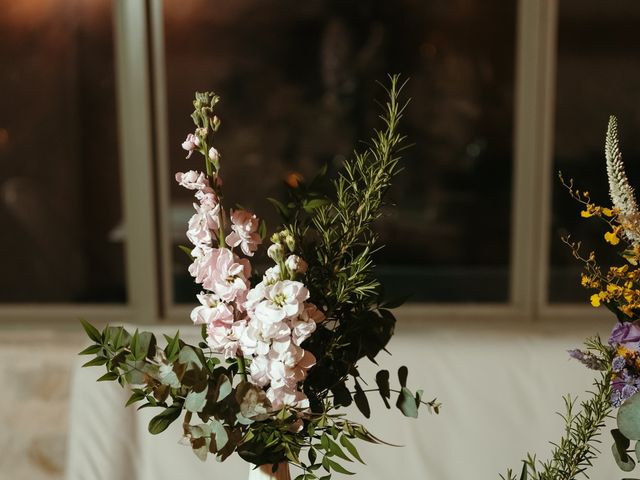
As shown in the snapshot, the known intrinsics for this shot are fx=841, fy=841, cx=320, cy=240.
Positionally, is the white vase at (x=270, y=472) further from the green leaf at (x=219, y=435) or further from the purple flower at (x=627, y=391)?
the purple flower at (x=627, y=391)

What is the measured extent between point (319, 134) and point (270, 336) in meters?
2.15

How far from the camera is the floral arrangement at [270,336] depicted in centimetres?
67

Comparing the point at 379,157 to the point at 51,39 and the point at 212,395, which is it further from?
the point at 51,39

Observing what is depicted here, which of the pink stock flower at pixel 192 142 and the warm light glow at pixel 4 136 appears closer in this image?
the pink stock flower at pixel 192 142

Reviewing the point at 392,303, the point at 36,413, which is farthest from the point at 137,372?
the point at 36,413

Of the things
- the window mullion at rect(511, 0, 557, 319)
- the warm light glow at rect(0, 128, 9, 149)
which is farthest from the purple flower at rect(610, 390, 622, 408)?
the warm light glow at rect(0, 128, 9, 149)

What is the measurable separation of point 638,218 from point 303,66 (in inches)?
83.4

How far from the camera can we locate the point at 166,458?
4.46ft

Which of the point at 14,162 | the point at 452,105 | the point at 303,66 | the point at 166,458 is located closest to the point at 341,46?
the point at 303,66

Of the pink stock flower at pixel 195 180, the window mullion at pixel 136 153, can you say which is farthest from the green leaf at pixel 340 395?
the window mullion at pixel 136 153

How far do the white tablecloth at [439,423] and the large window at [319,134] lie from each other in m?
1.14

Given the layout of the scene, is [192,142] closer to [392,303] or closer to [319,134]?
[392,303]

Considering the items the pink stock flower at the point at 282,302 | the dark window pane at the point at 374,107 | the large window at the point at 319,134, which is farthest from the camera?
the dark window pane at the point at 374,107

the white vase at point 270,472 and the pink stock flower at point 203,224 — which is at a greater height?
the pink stock flower at point 203,224
